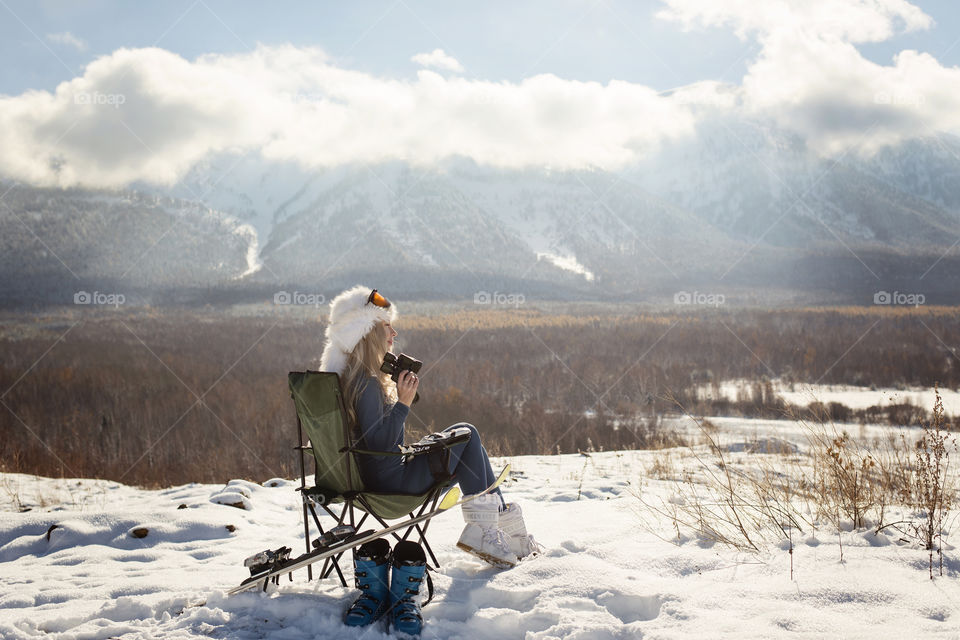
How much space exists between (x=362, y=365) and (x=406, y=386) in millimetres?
291

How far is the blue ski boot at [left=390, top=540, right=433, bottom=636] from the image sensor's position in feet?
8.99

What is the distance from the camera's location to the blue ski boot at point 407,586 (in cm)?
274

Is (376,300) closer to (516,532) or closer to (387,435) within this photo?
(387,435)

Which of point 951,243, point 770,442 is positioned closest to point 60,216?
point 770,442

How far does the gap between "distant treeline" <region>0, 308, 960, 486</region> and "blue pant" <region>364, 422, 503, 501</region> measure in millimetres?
3898
